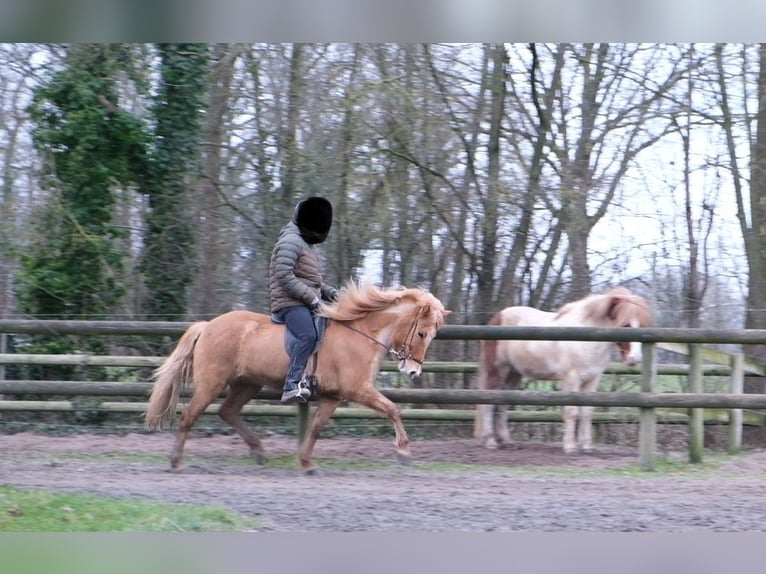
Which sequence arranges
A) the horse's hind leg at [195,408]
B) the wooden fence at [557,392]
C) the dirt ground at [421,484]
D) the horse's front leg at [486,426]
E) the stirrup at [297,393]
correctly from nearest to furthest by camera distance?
the dirt ground at [421,484] < the stirrup at [297,393] < the horse's hind leg at [195,408] < the wooden fence at [557,392] < the horse's front leg at [486,426]

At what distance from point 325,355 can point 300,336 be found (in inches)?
12.1

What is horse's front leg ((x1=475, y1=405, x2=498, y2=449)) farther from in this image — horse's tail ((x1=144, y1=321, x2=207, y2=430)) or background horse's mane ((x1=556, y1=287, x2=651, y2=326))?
horse's tail ((x1=144, y1=321, x2=207, y2=430))

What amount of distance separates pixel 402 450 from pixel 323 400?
80cm

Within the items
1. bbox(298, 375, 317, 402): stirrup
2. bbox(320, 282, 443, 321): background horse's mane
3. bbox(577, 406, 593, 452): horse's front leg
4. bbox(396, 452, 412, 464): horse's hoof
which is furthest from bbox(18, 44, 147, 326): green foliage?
bbox(577, 406, 593, 452): horse's front leg

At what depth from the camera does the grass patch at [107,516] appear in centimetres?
593

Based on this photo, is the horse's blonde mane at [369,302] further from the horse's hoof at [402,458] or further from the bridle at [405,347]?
the horse's hoof at [402,458]

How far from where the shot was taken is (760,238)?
1170 cm

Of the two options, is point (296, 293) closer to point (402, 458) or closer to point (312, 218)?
point (312, 218)

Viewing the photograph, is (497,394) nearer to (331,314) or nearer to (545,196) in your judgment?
(331,314)

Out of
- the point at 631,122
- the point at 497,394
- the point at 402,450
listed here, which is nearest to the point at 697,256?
the point at 631,122

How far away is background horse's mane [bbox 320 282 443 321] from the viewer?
820 centimetres

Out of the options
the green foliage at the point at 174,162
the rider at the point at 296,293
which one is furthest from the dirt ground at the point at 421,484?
the green foliage at the point at 174,162

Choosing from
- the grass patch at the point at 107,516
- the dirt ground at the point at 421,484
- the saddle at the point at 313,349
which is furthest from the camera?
the saddle at the point at 313,349

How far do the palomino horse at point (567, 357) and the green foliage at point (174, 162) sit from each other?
14.5 ft
